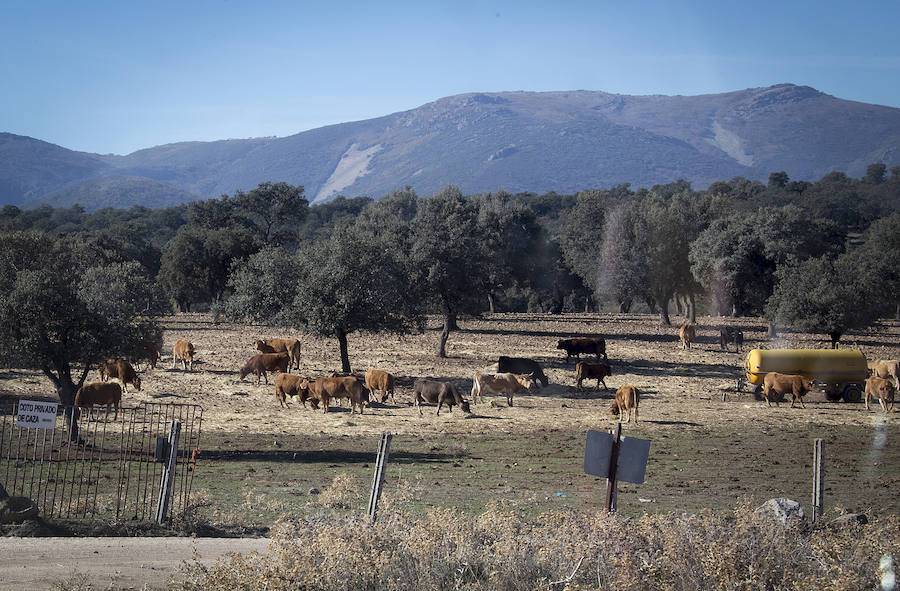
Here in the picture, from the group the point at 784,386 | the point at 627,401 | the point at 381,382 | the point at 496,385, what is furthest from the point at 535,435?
the point at 784,386

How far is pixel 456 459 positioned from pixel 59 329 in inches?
412

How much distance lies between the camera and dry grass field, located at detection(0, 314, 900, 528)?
584 inches

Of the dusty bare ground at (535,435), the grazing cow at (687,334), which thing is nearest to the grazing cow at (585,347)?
the dusty bare ground at (535,435)

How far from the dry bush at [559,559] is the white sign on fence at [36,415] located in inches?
193

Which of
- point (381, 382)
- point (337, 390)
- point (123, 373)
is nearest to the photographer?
point (337, 390)

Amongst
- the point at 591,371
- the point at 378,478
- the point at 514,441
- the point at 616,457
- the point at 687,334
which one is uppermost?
the point at 687,334

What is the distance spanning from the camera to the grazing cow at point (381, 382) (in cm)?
2922

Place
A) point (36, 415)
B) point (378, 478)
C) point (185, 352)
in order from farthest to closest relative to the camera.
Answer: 1. point (185, 352)
2. point (36, 415)
3. point (378, 478)

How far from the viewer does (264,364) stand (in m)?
33.1

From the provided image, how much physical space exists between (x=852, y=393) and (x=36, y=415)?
28.7 m

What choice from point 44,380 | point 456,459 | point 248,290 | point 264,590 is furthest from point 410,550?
point 248,290

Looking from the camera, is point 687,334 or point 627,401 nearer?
point 627,401

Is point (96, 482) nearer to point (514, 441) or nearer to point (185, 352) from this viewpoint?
point (514, 441)

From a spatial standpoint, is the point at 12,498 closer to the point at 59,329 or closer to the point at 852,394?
the point at 59,329
